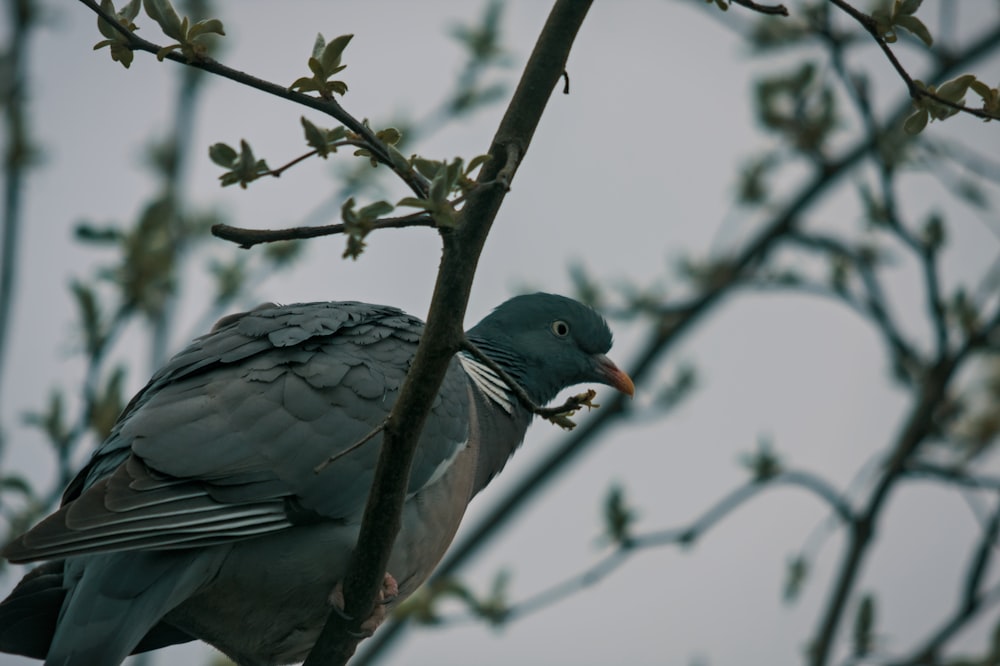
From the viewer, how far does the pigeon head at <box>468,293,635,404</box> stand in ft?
19.4

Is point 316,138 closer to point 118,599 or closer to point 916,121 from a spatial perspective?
point 916,121

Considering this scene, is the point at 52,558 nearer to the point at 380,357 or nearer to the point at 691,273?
the point at 380,357

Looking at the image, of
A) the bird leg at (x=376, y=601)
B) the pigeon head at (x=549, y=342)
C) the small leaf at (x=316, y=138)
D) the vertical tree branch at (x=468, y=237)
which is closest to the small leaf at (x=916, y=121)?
the vertical tree branch at (x=468, y=237)

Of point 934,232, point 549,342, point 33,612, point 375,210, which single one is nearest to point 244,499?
point 33,612

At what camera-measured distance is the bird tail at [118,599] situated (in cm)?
381

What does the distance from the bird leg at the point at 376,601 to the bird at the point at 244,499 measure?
15 millimetres

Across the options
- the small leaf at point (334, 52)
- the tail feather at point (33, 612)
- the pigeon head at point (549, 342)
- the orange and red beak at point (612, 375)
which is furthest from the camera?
the orange and red beak at point (612, 375)

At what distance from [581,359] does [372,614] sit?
6.80 ft

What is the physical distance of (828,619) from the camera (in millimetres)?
6297

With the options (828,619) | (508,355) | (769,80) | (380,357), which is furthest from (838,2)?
(769,80)

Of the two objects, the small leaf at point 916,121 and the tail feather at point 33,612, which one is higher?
the small leaf at point 916,121

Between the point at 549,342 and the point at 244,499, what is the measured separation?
227cm

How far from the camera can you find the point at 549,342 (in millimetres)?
5961

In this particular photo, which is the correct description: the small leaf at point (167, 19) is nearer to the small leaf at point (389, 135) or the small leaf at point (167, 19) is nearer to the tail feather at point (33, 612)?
the small leaf at point (389, 135)
